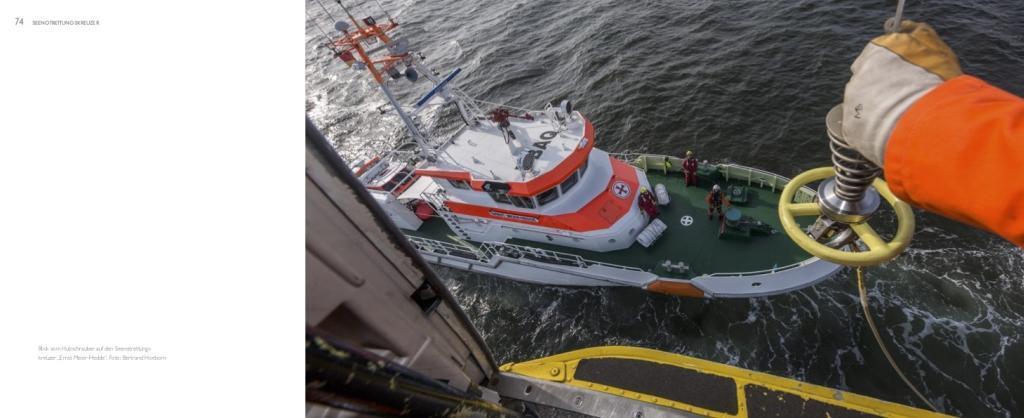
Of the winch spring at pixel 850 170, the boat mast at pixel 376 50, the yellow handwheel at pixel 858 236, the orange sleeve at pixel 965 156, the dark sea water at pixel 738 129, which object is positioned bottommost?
the dark sea water at pixel 738 129

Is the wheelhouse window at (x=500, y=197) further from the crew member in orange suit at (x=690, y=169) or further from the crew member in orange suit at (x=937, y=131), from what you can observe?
the crew member in orange suit at (x=937, y=131)

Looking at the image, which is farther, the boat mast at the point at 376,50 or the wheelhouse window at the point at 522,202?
the wheelhouse window at the point at 522,202

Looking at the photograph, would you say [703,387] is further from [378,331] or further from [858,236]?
[378,331]

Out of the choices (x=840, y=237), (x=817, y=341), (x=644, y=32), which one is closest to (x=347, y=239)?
(x=840, y=237)

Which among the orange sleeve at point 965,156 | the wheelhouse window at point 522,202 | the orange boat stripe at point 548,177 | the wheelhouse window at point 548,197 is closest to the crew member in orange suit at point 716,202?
the orange boat stripe at point 548,177

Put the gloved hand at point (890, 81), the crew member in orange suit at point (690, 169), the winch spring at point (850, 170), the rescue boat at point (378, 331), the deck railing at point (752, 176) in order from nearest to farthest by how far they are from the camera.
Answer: the rescue boat at point (378, 331), the gloved hand at point (890, 81), the winch spring at point (850, 170), the deck railing at point (752, 176), the crew member in orange suit at point (690, 169)

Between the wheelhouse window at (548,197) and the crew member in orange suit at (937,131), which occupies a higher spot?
the crew member in orange suit at (937,131)

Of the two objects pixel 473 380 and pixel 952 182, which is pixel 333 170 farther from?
pixel 952 182
